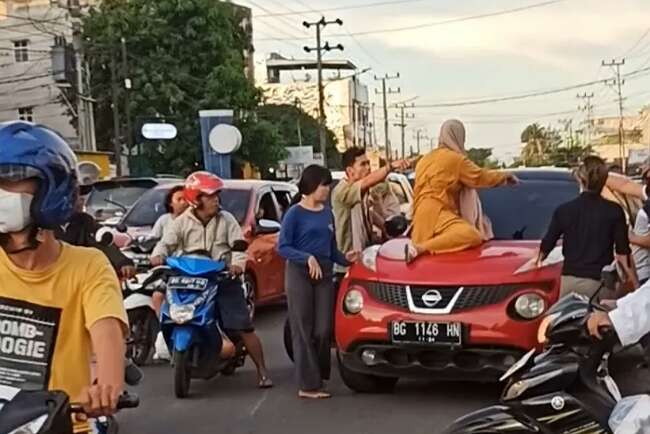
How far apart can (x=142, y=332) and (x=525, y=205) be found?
3451mm

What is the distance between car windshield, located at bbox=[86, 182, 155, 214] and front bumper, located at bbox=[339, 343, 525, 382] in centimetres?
876

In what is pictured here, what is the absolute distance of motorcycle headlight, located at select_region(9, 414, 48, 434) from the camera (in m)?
2.43

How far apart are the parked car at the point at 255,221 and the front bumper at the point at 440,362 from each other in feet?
14.3

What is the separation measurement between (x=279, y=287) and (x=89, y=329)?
10504 millimetres

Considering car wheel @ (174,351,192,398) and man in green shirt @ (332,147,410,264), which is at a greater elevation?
man in green shirt @ (332,147,410,264)

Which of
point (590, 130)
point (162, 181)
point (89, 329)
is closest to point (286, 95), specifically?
point (590, 130)

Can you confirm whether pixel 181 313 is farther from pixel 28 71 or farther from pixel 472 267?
pixel 28 71

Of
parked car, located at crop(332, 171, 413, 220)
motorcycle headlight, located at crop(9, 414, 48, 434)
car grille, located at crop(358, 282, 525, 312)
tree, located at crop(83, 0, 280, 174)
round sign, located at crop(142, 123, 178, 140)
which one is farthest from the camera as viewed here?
tree, located at crop(83, 0, 280, 174)

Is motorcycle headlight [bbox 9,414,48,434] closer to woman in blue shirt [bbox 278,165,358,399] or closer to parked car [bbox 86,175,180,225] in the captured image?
woman in blue shirt [bbox 278,165,358,399]

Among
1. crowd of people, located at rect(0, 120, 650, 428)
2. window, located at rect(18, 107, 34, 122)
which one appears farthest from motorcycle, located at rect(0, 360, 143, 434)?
window, located at rect(18, 107, 34, 122)

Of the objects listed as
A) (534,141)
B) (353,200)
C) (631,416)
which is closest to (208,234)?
(353,200)

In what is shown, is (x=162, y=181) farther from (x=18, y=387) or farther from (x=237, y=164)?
(x=237, y=164)

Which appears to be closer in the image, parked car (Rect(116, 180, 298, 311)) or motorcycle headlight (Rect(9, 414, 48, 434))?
motorcycle headlight (Rect(9, 414, 48, 434))

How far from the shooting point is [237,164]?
47688 mm
